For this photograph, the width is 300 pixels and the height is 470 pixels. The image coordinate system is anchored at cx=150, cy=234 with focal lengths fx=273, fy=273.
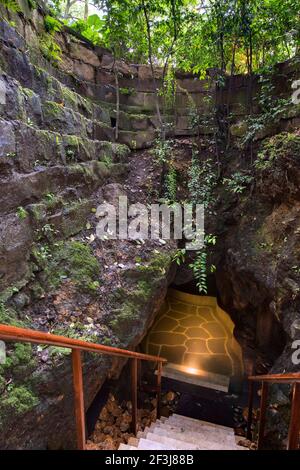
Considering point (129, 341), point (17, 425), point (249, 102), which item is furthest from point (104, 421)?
point (249, 102)

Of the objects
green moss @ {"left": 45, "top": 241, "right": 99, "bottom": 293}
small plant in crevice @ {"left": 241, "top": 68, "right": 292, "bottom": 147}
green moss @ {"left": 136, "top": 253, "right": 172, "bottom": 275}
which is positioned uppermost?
small plant in crevice @ {"left": 241, "top": 68, "right": 292, "bottom": 147}

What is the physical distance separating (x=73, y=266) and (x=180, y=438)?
233cm

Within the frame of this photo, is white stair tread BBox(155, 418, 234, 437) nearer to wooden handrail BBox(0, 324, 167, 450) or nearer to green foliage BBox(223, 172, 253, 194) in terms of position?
wooden handrail BBox(0, 324, 167, 450)

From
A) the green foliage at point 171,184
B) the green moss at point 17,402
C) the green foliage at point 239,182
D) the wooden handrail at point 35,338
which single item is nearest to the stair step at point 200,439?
the green moss at point 17,402

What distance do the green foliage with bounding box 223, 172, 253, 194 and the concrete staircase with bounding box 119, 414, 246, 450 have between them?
3.64m

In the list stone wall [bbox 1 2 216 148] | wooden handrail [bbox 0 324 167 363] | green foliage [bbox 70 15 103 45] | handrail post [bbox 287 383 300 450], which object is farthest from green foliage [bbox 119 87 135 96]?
handrail post [bbox 287 383 300 450]

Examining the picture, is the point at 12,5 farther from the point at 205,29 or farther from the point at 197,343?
the point at 197,343

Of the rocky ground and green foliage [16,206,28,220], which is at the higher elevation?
green foliage [16,206,28,220]

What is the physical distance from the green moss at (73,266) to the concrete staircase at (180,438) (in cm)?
164

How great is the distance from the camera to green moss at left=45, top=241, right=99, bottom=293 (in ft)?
10.6

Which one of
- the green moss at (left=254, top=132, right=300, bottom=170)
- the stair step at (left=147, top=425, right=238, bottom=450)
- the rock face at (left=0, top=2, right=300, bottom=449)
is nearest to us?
the rock face at (left=0, top=2, right=300, bottom=449)

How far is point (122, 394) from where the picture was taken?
4688 mm

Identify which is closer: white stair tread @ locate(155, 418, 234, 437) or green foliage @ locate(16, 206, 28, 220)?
green foliage @ locate(16, 206, 28, 220)

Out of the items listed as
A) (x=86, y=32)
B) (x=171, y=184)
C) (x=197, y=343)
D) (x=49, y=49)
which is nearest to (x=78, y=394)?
(x=171, y=184)
